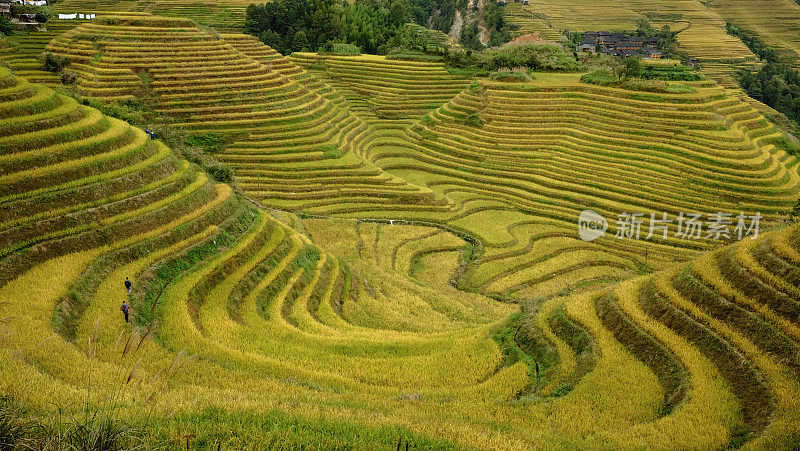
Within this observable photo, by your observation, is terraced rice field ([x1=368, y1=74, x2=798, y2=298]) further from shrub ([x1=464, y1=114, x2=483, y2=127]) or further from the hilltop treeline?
the hilltop treeline

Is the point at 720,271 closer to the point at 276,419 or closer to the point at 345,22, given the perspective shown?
the point at 276,419

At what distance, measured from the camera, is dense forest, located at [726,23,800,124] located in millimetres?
71938

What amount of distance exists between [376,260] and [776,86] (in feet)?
265

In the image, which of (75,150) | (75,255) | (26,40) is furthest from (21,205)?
(26,40)

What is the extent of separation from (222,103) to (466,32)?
62085 millimetres

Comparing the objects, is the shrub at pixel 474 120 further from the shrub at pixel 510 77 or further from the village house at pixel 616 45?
the village house at pixel 616 45

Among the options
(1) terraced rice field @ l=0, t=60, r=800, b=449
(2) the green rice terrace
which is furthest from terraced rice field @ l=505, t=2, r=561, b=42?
(1) terraced rice field @ l=0, t=60, r=800, b=449

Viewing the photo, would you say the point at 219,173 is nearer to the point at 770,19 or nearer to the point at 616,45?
the point at 616,45

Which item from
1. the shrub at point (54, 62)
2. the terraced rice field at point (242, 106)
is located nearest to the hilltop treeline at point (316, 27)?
the terraced rice field at point (242, 106)

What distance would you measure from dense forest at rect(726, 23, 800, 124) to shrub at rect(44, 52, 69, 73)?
87096mm

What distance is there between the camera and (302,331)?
14.6 meters

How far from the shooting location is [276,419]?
7590 mm

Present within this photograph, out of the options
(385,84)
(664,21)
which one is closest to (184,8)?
(385,84)

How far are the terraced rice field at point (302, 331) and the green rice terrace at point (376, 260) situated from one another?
0.26 ft
